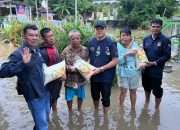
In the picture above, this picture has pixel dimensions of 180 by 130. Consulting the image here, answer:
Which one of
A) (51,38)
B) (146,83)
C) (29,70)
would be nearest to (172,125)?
(146,83)

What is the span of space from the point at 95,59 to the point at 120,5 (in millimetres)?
53386

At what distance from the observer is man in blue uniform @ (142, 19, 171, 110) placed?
6633 mm

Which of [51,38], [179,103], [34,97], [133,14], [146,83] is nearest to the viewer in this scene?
[34,97]

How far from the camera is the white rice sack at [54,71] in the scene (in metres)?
5.41

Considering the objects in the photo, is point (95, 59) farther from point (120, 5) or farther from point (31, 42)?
point (120, 5)

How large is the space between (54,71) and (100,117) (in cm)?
171

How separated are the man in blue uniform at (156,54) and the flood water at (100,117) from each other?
0.51 meters

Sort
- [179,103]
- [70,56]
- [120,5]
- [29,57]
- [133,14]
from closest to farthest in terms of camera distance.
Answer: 1. [29,57]
2. [70,56]
3. [179,103]
4. [133,14]
5. [120,5]

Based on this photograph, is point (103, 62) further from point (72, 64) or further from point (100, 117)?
point (100, 117)

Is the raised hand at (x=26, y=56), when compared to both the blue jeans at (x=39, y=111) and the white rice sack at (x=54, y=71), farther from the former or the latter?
the white rice sack at (x=54, y=71)

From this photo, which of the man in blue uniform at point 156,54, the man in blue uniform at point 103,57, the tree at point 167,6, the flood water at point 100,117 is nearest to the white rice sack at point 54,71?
the man in blue uniform at point 103,57

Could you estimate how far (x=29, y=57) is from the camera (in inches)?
173

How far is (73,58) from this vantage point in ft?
20.6

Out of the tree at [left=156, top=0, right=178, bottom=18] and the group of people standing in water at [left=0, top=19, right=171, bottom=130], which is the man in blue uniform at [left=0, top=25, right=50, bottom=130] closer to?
the group of people standing in water at [left=0, top=19, right=171, bottom=130]
